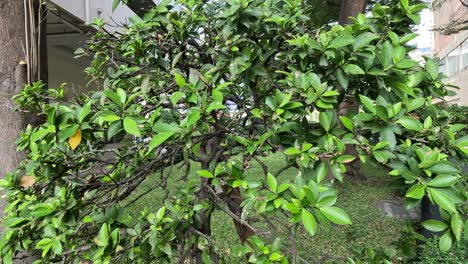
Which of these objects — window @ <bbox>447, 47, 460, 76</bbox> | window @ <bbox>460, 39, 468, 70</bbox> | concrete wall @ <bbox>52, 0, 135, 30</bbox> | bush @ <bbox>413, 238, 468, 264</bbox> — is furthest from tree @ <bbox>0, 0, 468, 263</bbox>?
window @ <bbox>447, 47, 460, 76</bbox>

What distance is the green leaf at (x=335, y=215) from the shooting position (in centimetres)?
89

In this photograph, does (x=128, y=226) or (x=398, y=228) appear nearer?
(x=128, y=226)

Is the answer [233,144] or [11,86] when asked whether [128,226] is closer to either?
[233,144]

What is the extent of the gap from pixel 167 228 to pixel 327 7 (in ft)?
21.6

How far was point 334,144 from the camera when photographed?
3.38 ft

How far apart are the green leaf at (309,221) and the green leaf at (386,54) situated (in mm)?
534

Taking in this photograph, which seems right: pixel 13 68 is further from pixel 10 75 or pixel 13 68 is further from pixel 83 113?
pixel 83 113

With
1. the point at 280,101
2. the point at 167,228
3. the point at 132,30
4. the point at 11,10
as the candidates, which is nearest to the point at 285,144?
the point at 280,101

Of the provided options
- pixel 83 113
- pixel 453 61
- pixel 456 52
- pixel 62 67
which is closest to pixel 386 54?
pixel 83 113

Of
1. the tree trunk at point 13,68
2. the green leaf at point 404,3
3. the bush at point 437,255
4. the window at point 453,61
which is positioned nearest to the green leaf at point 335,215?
the green leaf at point 404,3

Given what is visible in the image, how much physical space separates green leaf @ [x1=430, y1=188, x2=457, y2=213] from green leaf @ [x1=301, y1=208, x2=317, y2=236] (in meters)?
0.31

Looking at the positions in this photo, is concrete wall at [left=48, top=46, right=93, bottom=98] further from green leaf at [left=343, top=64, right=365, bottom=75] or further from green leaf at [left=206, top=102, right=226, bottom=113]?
green leaf at [left=343, top=64, right=365, bottom=75]

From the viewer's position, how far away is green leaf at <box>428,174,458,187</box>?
0.89 metres

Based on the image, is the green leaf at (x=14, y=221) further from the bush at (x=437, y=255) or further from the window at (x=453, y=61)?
the window at (x=453, y=61)
